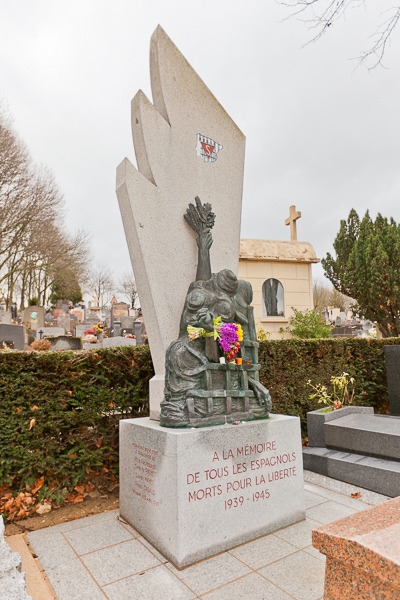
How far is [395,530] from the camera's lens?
1.31 meters

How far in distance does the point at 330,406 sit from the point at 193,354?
3.38 meters

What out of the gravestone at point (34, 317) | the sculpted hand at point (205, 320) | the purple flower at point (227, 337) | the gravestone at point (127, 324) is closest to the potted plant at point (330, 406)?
the purple flower at point (227, 337)

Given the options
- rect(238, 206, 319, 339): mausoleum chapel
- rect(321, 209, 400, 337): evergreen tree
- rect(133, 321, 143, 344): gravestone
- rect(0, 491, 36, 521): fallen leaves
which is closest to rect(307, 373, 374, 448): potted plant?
rect(0, 491, 36, 521): fallen leaves

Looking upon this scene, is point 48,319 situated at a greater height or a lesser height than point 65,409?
greater

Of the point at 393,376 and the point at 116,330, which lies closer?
the point at 393,376

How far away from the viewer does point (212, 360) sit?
3488 mm

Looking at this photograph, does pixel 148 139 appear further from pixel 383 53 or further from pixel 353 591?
pixel 353 591

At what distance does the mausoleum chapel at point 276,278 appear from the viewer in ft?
40.4

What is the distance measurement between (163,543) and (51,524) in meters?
1.28

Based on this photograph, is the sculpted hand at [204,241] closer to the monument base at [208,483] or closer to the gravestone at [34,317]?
the monument base at [208,483]

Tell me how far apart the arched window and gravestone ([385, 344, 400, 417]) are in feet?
20.8

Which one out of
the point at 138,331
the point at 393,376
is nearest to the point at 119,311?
the point at 138,331

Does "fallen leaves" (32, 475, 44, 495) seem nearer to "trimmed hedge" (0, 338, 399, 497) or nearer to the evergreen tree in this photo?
"trimmed hedge" (0, 338, 399, 497)

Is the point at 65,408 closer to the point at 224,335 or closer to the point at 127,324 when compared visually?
the point at 224,335
